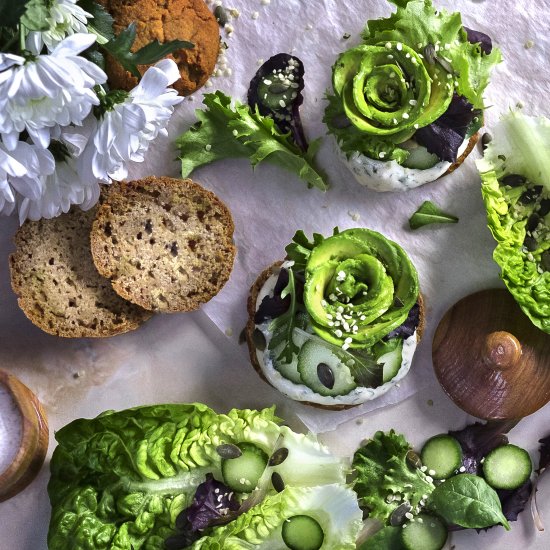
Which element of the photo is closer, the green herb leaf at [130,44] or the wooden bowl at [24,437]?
the green herb leaf at [130,44]

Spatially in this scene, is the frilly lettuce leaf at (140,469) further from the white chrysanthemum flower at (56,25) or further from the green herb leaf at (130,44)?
the white chrysanthemum flower at (56,25)

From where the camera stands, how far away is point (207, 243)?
10.4 ft

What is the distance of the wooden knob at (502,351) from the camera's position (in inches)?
116

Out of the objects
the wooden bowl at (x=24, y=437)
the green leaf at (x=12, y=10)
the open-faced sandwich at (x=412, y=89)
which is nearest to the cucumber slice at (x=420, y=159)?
the open-faced sandwich at (x=412, y=89)

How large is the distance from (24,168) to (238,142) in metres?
0.94

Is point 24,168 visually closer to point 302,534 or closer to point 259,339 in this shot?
point 259,339

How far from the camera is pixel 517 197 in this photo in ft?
10.4

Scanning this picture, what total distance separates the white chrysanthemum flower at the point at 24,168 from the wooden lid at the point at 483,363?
154 cm

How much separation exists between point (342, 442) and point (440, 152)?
114 cm

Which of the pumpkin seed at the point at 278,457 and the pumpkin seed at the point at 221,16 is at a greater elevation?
the pumpkin seed at the point at 221,16

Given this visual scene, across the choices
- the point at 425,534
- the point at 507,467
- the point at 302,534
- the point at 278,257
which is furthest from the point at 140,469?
the point at 507,467

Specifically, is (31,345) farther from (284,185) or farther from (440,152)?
(440,152)

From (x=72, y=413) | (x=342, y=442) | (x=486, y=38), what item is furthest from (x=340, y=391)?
(x=486, y=38)

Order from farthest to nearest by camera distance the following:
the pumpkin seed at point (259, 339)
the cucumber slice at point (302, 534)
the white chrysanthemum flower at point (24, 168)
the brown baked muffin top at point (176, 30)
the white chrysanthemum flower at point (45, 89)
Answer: the pumpkin seed at point (259, 339)
the brown baked muffin top at point (176, 30)
the cucumber slice at point (302, 534)
the white chrysanthemum flower at point (24, 168)
the white chrysanthemum flower at point (45, 89)
